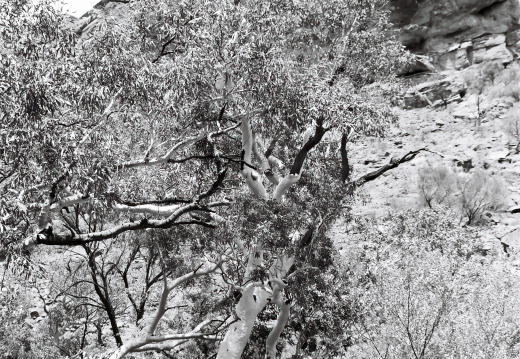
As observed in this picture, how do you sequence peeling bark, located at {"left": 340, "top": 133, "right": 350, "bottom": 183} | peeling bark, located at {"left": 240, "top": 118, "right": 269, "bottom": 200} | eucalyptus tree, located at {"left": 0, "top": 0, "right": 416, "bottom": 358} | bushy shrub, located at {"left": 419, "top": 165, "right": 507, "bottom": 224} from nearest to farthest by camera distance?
eucalyptus tree, located at {"left": 0, "top": 0, "right": 416, "bottom": 358} → peeling bark, located at {"left": 240, "top": 118, "right": 269, "bottom": 200} → peeling bark, located at {"left": 340, "top": 133, "right": 350, "bottom": 183} → bushy shrub, located at {"left": 419, "top": 165, "right": 507, "bottom": 224}

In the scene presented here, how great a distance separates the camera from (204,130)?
892 cm

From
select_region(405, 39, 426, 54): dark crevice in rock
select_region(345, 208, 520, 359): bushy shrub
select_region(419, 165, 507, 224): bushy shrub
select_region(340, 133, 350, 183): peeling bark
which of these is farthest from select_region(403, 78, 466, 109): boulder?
select_region(345, 208, 520, 359): bushy shrub

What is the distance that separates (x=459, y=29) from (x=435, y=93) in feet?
15.9

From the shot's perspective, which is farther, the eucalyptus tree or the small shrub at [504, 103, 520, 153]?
the small shrub at [504, 103, 520, 153]

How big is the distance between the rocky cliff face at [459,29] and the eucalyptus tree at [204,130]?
20.0m

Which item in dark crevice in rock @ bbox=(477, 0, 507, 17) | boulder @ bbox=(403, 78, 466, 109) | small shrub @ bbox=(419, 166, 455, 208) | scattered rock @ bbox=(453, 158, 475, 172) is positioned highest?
dark crevice in rock @ bbox=(477, 0, 507, 17)

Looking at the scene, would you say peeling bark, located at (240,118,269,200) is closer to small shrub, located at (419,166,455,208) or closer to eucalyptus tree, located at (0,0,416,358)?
eucalyptus tree, located at (0,0,416,358)

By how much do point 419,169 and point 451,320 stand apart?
59.0 feet

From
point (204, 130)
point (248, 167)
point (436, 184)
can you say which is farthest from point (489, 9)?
point (204, 130)

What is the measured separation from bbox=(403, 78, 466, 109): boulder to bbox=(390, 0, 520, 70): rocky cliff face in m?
1.86

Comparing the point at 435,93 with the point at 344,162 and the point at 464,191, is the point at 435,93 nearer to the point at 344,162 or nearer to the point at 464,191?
the point at 464,191

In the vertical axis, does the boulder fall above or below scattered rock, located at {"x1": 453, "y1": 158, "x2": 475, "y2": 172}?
above

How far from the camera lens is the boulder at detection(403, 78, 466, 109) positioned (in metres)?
28.5

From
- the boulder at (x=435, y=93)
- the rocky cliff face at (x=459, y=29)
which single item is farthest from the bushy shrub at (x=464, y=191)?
the rocky cliff face at (x=459, y=29)
